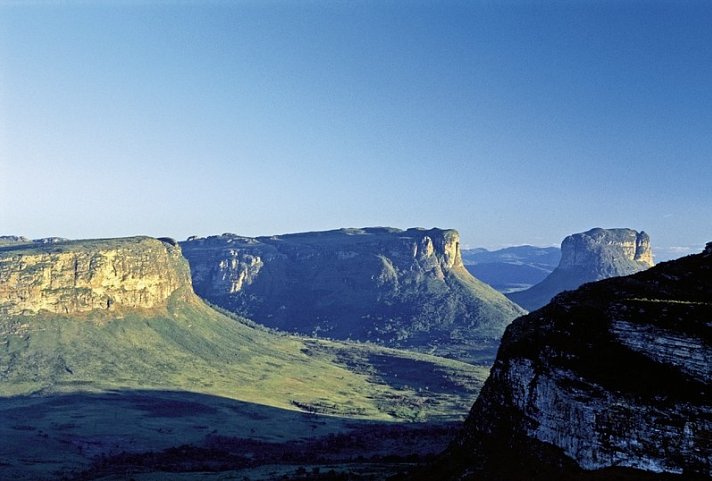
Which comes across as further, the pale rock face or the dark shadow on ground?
the dark shadow on ground

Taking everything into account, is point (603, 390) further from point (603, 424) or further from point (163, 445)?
point (163, 445)

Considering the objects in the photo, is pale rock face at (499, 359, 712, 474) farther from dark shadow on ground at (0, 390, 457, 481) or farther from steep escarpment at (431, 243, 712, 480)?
dark shadow on ground at (0, 390, 457, 481)

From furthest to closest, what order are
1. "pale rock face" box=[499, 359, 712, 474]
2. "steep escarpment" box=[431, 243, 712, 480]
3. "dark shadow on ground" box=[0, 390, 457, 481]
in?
"dark shadow on ground" box=[0, 390, 457, 481] → "steep escarpment" box=[431, 243, 712, 480] → "pale rock face" box=[499, 359, 712, 474]

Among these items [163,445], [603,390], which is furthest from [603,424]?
[163,445]

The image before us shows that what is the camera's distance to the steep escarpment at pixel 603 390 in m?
53.2

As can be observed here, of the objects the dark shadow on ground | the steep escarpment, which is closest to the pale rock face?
the steep escarpment

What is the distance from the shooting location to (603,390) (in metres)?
56.8

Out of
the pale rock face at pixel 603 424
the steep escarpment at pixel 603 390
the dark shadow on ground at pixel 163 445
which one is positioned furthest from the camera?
the dark shadow on ground at pixel 163 445

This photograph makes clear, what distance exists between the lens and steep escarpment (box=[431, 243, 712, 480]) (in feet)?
174

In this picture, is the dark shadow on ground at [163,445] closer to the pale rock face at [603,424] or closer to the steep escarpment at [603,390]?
the steep escarpment at [603,390]

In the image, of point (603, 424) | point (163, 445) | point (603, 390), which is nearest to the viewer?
point (603, 424)

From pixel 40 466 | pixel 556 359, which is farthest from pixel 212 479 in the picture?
pixel 556 359

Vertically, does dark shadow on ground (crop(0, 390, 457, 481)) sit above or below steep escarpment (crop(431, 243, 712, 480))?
below

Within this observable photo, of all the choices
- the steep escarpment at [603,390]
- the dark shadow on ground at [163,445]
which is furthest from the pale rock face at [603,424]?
the dark shadow on ground at [163,445]
